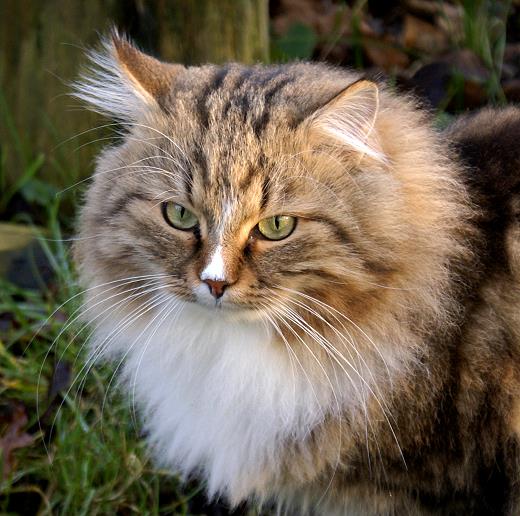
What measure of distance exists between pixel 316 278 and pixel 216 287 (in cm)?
25

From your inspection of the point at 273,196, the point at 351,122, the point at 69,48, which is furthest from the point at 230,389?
the point at 69,48

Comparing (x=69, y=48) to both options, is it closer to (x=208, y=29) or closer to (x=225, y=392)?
(x=208, y=29)

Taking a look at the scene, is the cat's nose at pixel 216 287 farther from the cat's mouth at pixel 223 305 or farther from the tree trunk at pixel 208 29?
the tree trunk at pixel 208 29

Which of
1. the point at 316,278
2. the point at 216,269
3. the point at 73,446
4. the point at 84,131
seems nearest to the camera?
the point at 216,269

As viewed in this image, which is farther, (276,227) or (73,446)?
(73,446)

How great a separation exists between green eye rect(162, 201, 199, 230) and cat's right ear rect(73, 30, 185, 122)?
0.84 ft

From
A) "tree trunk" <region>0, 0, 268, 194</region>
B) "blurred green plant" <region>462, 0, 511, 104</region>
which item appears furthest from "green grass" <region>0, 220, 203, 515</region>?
"blurred green plant" <region>462, 0, 511, 104</region>

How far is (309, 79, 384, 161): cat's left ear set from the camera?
2.04 metres

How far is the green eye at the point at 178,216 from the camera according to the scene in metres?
2.12

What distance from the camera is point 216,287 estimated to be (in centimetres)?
202

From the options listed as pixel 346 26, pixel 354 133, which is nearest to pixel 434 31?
pixel 346 26

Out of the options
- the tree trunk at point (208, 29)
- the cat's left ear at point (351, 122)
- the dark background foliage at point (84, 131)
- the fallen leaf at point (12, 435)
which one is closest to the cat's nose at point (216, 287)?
the cat's left ear at point (351, 122)

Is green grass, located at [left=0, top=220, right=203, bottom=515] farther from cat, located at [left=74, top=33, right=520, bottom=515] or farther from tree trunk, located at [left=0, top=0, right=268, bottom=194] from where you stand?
tree trunk, located at [left=0, top=0, right=268, bottom=194]

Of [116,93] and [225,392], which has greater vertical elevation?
[116,93]
